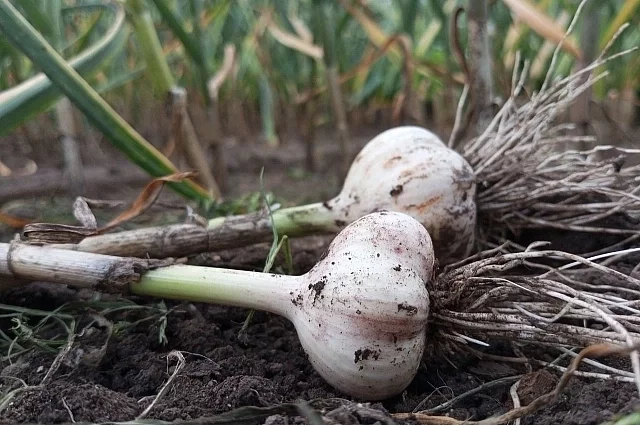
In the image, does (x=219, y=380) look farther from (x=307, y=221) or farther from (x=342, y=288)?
(x=307, y=221)

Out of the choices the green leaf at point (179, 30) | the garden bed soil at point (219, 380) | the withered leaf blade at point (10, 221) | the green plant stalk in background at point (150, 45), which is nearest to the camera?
the garden bed soil at point (219, 380)

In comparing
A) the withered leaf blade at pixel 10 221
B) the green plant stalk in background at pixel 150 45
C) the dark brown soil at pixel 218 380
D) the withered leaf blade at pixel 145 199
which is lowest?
the dark brown soil at pixel 218 380

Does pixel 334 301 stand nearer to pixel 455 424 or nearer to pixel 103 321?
pixel 455 424

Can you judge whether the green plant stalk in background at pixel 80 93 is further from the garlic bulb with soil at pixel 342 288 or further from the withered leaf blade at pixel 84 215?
the garlic bulb with soil at pixel 342 288

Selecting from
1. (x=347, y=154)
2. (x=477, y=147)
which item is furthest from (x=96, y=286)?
(x=347, y=154)

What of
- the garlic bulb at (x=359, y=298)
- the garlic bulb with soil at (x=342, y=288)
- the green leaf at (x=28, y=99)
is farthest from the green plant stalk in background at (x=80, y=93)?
the garlic bulb at (x=359, y=298)

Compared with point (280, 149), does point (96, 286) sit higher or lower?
higher
